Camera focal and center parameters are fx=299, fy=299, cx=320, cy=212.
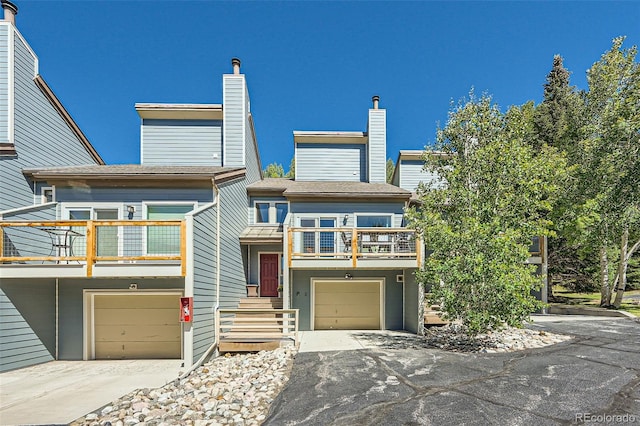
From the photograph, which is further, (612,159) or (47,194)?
(612,159)

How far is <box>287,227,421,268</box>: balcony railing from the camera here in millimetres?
9375

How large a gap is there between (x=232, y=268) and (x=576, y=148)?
54.9ft

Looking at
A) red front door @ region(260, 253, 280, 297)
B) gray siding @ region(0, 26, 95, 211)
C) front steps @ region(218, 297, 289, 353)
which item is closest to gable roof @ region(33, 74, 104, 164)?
gray siding @ region(0, 26, 95, 211)

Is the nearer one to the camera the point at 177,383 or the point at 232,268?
the point at 177,383

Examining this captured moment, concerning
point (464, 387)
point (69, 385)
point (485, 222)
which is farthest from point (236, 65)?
point (464, 387)

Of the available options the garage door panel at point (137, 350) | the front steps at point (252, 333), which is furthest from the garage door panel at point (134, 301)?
the front steps at point (252, 333)

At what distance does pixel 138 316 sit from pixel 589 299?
22.9 m

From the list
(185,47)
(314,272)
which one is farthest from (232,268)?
(185,47)

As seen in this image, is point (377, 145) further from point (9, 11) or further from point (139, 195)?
point (9, 11)

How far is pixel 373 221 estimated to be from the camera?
1162 centimetres

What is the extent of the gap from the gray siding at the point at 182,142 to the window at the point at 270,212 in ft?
8.35

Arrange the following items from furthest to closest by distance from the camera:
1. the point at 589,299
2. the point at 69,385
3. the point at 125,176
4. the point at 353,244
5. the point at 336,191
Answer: the point at 589,299 < the point at 336,191 < the point at 353,244 < the point at 125,176 < the point at 69,385

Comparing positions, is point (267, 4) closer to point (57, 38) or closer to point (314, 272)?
point (57, 38)

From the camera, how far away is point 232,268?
33.6 ft
